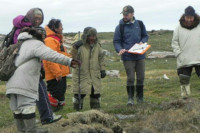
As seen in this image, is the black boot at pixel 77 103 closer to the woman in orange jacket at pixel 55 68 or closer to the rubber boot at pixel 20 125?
the woman in orange jacket at pixel 55 68

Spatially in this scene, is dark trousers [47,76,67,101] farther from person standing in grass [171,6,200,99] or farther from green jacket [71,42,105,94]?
person standing in grass [171,6,200,99]

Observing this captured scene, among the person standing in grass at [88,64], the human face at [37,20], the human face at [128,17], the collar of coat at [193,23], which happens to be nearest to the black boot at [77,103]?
the person standing in grass at [88,64]

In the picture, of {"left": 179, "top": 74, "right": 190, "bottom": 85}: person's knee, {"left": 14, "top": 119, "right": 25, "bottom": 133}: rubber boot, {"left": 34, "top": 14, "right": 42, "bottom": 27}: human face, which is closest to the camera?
{"left": 14, "top": 119, "right": 25, "bottom": 133}: rubber boot

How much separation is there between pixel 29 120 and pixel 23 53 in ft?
3.55

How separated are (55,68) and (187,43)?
11.2 ft

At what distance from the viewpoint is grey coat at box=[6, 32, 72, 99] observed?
5406mm

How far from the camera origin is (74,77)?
8.73 m

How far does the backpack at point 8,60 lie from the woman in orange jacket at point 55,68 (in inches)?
102

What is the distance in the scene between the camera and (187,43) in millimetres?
8984

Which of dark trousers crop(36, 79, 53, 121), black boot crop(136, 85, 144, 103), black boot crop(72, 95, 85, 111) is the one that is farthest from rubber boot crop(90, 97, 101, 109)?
dark trousers crop(36, 79, 53, 121)

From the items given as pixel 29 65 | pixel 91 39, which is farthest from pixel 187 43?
pixel 29 65

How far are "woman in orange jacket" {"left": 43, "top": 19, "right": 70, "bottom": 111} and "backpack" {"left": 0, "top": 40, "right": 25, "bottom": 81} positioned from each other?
258 centimetres

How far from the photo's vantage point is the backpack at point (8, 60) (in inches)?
217

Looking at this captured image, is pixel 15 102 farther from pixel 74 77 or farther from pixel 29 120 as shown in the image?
pixel 74 77
